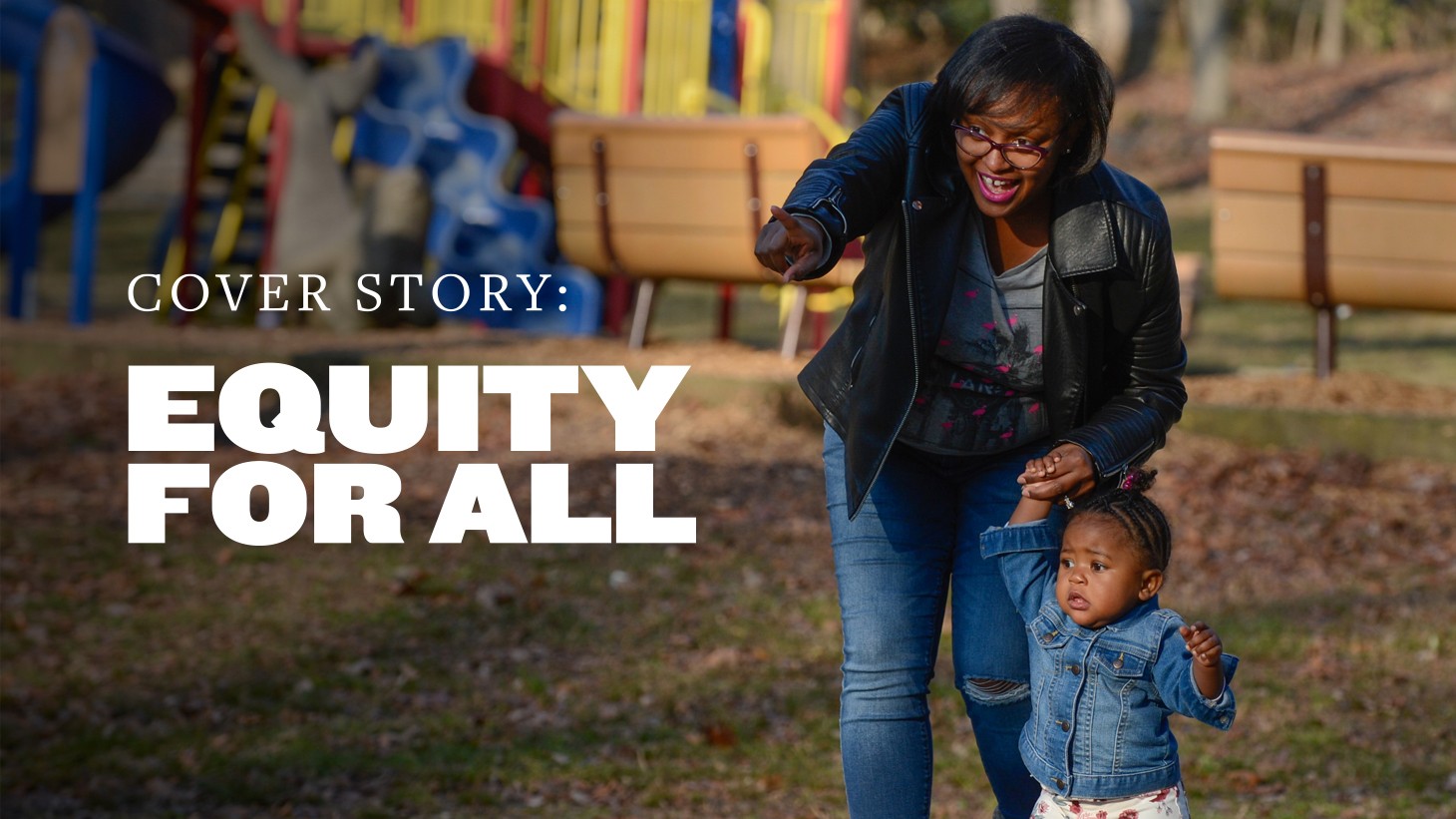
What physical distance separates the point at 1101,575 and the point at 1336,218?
594cm

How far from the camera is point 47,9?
1259 centimetres

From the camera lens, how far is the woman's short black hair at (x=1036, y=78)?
2.87 m

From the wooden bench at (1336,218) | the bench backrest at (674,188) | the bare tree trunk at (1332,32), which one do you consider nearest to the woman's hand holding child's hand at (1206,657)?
the wooden bench at (1336,218)

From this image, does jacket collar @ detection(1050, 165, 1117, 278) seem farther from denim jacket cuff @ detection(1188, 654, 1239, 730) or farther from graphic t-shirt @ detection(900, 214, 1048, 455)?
denim jacket cuff @ detection(1188, 654, 1239, 730)

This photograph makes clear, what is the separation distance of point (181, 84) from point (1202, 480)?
2356 cm

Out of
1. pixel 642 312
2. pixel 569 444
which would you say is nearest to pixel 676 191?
pixel 642 312

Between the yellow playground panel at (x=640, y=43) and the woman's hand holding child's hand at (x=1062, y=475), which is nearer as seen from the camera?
the woman's hand holding child's hand at (x=1062, y=475)

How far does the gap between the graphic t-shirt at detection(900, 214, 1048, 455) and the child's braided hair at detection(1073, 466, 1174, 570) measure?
206 mm

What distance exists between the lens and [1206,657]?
277 cm

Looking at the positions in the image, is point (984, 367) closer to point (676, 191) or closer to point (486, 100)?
point (676, 191)

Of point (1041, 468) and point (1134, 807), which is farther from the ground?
point (1041, 468)

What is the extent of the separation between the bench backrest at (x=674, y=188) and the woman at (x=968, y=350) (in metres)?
5.73

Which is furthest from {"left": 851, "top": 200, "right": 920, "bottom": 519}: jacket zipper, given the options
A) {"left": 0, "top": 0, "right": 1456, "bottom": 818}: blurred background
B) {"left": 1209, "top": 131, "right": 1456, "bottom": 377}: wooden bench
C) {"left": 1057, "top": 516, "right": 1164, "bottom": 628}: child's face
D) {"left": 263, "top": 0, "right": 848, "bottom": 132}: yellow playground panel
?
{"left": 263, "top": 0, "right": 848, "bottom": 132}: yellow playground panel

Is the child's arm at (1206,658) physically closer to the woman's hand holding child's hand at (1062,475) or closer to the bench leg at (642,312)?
the woman's hand holding child's hand at (1062,475)
